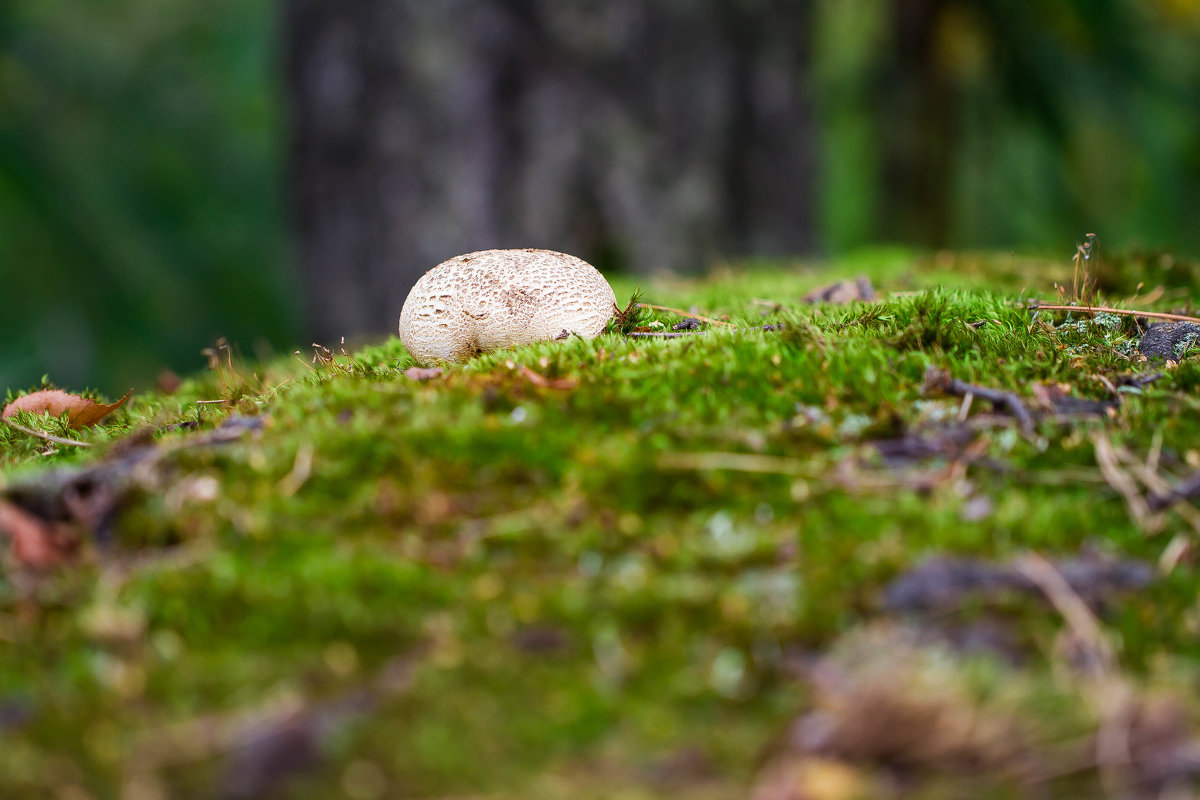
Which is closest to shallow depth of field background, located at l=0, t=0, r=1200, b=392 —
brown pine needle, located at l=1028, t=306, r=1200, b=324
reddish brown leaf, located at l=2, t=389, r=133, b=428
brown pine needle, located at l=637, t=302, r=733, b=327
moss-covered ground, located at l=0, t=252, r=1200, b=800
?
brown pine needle, located at l=1028, t=306, r=1200, b=324

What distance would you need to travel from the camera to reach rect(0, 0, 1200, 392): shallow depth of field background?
587cm

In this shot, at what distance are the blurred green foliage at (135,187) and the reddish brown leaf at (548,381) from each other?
371 centimetres

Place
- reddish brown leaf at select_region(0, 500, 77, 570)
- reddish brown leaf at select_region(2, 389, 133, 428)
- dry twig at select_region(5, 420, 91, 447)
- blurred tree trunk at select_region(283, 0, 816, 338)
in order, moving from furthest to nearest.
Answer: blurred tree trunk at select_region(283, 0, 816, 338)
reddish brown leaf at select_region(2, 389, 133, 428)
dry twig at select_region(5, 420, 91, 447)
reddish brown leaf at select_region(0, 500, 77, 570)

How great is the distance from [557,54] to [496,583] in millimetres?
5047

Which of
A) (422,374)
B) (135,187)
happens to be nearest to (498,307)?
(422,374)

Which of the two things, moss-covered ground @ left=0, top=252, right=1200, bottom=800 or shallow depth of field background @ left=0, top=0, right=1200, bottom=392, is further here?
shallow depth of field background @ left=0, top=0, right=1200, bottom=392

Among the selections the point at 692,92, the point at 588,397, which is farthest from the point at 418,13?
the point at 588,397

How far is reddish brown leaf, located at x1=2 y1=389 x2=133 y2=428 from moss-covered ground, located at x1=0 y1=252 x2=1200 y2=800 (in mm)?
412

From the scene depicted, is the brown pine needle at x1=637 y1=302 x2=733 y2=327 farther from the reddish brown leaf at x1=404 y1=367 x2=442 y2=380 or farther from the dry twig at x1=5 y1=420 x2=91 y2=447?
the dry twig at x1=5 y1=420 x2=91 y2=447

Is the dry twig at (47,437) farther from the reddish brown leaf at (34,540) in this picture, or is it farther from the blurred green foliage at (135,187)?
the blurred green foliage at (135,187)

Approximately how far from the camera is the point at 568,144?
19.3ft

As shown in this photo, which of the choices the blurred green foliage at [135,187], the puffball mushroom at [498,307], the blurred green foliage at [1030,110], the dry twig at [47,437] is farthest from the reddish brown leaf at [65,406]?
the blurred green foliage at [1030,110]

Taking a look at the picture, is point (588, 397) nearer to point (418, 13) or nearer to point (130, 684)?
point (130, 684)

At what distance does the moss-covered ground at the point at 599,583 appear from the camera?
3.85ft
